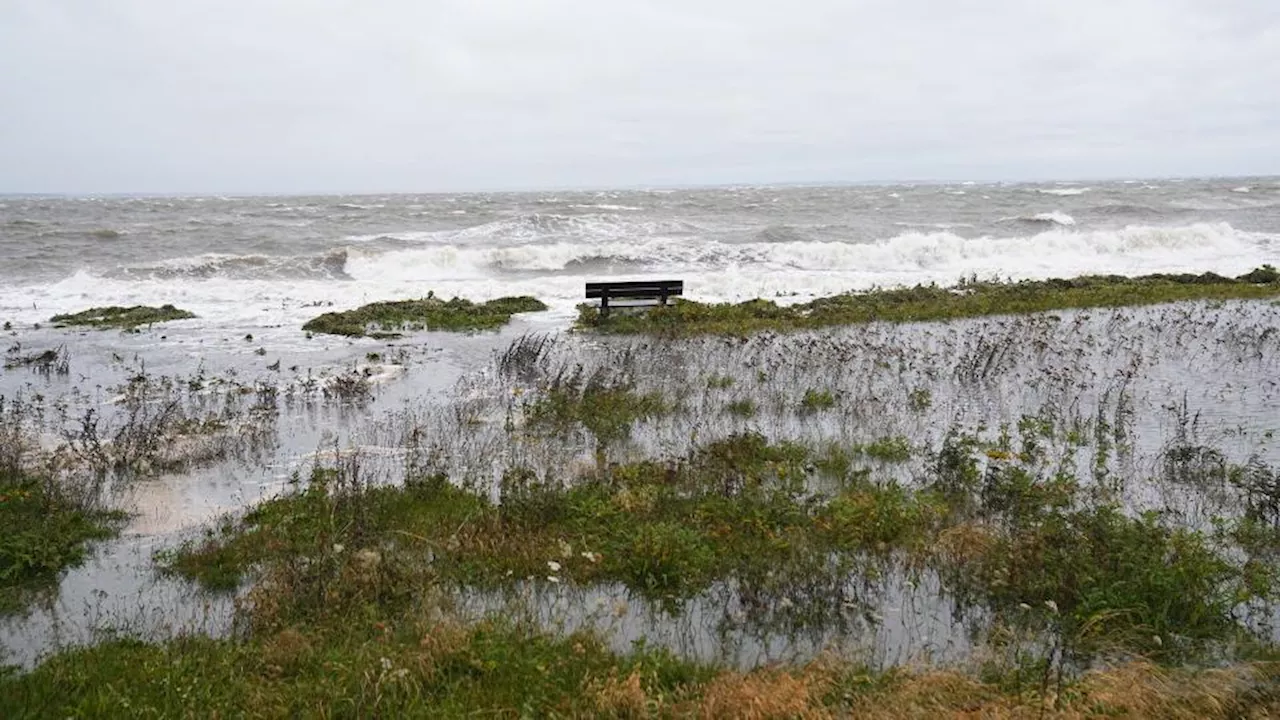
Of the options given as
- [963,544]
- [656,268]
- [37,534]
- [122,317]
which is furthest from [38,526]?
[656,268]

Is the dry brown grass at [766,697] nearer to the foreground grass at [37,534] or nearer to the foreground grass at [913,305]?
the foreground grass at [37,534]

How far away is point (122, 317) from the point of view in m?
21.4

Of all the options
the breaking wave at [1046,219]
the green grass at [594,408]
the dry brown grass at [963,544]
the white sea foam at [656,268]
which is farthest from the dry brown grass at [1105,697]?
the breaking wave at [1046,219]

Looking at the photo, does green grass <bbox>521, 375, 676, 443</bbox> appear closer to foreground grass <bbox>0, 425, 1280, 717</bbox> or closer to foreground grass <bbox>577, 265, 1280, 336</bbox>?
foreground grass <bbox>0, 425, 1280, 717</bbox>

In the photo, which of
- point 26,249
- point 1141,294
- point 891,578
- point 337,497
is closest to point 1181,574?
point 891,578

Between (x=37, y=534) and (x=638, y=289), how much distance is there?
15694mm

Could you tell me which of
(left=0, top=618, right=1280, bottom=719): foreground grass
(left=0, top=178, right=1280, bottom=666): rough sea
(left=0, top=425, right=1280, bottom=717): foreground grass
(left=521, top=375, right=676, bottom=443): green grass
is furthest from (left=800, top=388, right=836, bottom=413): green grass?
(left=0, top=618, right=1280, bottom=719): foreground grass

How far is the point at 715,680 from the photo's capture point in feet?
16.1

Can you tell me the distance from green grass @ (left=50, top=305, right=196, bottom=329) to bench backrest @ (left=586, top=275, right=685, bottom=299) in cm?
1165

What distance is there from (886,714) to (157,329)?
21140mm

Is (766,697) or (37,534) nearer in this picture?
(766,697)

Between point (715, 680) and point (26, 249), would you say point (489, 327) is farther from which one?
point (26, 249)

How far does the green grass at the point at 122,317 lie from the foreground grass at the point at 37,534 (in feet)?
45.6

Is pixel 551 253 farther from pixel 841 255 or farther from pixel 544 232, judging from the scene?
pixel 841 255
